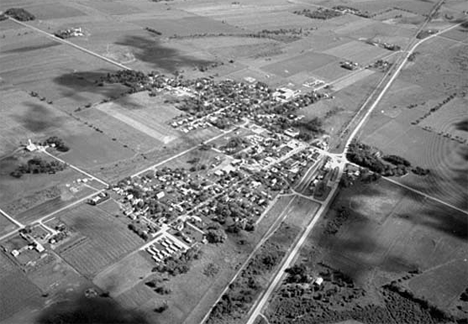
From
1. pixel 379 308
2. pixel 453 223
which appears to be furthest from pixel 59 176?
pixel 453 223

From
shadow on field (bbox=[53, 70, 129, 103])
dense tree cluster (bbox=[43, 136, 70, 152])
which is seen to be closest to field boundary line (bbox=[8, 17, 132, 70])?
shadow on field (bbox=[53, 70, 129, 103])

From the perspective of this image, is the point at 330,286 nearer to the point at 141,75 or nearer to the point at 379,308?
the point at 379,308

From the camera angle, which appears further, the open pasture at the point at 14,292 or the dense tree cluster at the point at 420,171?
the dense tree cluster at the point at 420,171

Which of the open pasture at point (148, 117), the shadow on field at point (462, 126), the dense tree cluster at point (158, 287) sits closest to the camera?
the dense tree cluster at point (158, 287)

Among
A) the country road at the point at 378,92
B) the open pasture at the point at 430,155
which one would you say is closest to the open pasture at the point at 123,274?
the country road at the point at 378,92

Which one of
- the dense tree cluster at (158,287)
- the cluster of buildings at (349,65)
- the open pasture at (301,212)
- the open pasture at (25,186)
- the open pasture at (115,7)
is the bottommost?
the open pasture at (25,186)

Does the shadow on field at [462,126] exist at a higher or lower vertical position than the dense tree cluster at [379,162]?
higher

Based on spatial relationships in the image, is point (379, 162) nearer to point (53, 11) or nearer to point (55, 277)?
point (55, 277)

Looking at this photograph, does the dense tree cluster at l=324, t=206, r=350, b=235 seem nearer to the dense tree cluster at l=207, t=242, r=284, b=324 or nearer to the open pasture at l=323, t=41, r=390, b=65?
the dense tree cluster at l=207, t=242, r=284, b=324

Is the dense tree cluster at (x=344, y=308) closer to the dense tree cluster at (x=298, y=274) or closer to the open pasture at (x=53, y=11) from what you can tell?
the dense tree cluster at (x=298, y=274)
